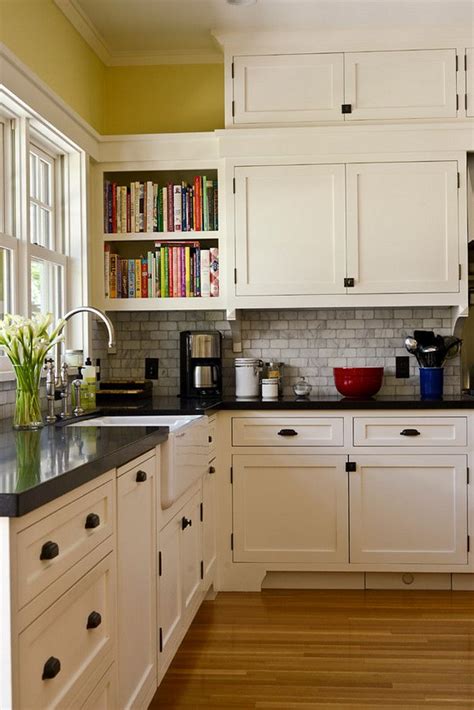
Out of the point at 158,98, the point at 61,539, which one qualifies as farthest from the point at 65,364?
the point at 158,98

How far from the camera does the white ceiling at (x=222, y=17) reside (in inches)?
149

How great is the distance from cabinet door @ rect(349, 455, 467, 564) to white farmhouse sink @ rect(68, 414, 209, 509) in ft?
2.84

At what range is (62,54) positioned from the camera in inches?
146

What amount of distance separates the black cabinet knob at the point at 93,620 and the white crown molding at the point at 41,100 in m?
1.99

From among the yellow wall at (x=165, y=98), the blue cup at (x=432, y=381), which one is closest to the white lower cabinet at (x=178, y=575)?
the blue cup at (x=432, y=381)

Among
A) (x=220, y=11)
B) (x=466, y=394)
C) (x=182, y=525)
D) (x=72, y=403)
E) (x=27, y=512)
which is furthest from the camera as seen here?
(x=466, y=394)

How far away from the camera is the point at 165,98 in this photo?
4453 mm

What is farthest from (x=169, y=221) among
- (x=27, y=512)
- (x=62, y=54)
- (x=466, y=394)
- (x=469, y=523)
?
(x=27, y=512)

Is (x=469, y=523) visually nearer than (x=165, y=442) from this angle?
No

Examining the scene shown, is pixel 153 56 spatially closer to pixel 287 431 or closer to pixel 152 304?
pixel 152 304

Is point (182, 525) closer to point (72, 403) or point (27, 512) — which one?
point (72, 403)

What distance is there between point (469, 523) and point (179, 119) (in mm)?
2605

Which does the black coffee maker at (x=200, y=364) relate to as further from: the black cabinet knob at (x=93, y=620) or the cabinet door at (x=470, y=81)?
the black cabinet knob at (x=93, y=620)

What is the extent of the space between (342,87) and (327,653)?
271 centimetres
